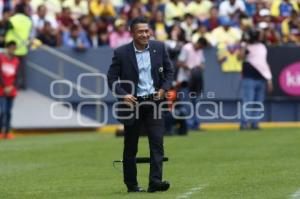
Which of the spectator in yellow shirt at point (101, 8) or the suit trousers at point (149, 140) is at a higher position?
the spectator in yellow shirt at point (101, 8)

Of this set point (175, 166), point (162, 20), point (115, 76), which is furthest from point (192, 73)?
point (115, 76)

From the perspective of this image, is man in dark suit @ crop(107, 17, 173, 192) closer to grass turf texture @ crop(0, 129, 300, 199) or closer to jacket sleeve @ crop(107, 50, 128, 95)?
jacket sleeve @ crop(107, 50, 128, 95)

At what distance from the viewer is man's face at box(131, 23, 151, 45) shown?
12148 millimetres

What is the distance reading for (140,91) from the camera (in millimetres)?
12406

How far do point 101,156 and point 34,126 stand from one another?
8.58 m

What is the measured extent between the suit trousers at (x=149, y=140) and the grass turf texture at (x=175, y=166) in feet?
0.89

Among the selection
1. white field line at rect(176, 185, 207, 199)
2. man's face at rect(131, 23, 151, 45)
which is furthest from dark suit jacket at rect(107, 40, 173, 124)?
white field line at rect(176, 185, 207, 199)

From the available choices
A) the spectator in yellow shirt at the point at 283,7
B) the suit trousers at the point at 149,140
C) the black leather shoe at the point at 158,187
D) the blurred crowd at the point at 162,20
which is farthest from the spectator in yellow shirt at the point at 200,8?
the black leather shoe at the point at 158,187

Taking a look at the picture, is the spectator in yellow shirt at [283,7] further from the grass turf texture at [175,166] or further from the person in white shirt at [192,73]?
the grass turf texture at [175,166]

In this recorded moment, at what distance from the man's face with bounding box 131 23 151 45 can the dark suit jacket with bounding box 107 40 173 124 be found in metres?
0.18

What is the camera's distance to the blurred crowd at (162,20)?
1080 inches

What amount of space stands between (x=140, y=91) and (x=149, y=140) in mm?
587

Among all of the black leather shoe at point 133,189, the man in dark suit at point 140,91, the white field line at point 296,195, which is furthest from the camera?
the black leather shoe at point 133,189

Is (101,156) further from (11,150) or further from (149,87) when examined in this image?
(149,87)
